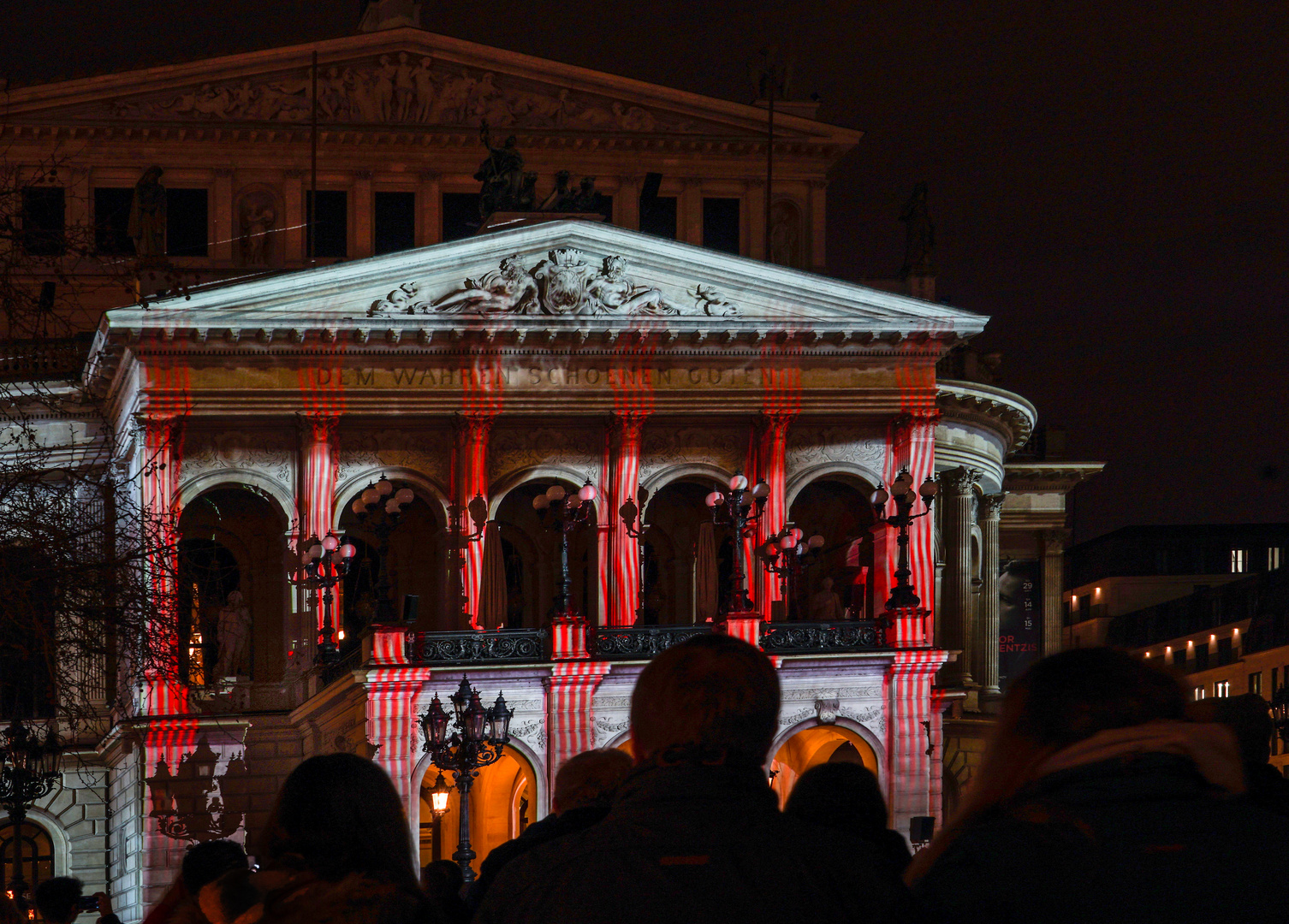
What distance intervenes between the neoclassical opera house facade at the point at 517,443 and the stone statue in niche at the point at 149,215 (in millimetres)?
1888

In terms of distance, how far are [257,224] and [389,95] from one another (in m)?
4.68

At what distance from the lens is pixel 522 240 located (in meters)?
42.9

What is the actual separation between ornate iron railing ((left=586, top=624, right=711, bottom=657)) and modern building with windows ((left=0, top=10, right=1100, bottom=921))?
0.08 meters

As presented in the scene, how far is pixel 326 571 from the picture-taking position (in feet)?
134

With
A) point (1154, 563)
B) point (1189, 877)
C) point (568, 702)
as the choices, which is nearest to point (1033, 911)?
point (1189, 877)

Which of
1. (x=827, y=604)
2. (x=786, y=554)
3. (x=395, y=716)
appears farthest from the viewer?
(x=827, y=604)

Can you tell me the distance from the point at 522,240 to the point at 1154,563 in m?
79.7

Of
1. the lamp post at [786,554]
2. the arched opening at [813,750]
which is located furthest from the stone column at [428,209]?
the arched opening at [813,750]

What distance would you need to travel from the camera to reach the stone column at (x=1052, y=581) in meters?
61.0

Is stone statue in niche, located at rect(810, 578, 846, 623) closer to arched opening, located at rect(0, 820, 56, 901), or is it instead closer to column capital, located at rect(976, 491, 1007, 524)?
column capital, located at rect(976, 491, 1007, 524)

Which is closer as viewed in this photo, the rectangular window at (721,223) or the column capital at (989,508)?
the rectangular window at (721,223)

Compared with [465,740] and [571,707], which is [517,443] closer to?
[571,707]

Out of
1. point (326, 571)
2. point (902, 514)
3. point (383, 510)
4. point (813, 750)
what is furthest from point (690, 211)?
point (383, 510)

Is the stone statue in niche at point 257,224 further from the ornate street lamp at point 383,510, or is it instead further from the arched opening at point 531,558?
the ornate street lamp at point 383,510
